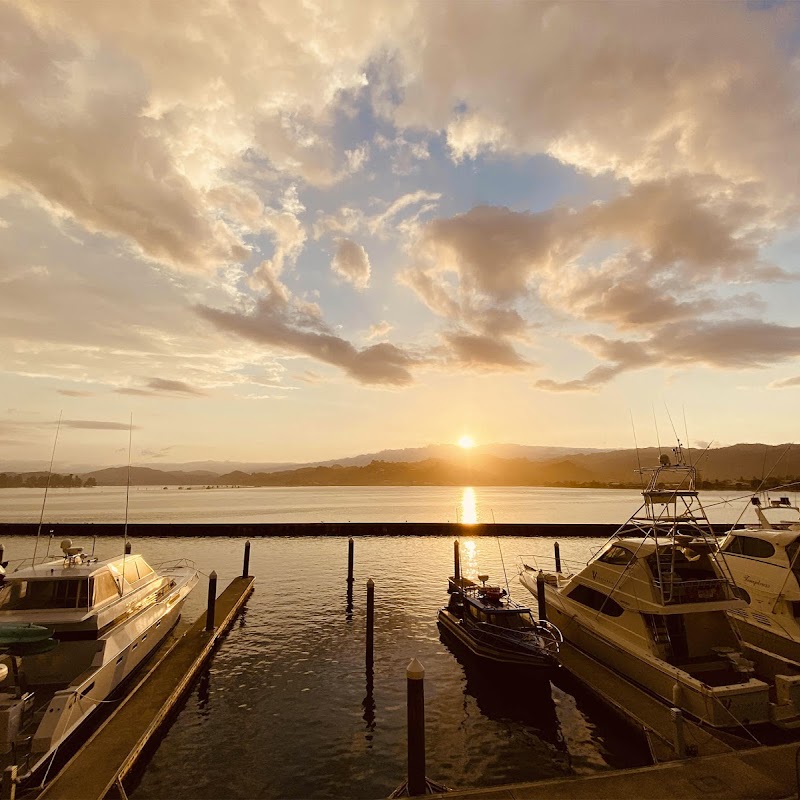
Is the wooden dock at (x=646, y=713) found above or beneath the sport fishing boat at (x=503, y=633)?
beneath

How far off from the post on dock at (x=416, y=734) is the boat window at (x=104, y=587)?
10581 millimetres

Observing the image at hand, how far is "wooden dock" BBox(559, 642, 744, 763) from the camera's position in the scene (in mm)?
10312

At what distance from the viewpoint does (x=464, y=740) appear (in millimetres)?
13156

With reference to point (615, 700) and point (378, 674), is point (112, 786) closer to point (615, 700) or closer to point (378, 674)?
point (378, 674)

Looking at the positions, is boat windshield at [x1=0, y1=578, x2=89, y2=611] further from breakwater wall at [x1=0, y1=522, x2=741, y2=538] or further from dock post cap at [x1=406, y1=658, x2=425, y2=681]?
breakwater wall at [x1=0, y1=522, x2=741, y2=538]

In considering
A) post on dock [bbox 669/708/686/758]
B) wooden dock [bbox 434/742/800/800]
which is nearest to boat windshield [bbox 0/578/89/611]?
wooden dock [bbox 434/742/800/800]

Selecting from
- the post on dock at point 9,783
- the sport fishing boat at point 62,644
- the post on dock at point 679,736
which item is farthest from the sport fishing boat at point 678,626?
the sport fishing boat at point 62,644

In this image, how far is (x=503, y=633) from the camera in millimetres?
16812

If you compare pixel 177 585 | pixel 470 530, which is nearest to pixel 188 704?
pixel 177 585

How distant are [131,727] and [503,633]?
1165 centimetres

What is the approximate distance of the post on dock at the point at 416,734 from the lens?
944 cm

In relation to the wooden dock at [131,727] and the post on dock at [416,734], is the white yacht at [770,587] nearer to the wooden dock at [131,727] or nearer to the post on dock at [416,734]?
the post on dock at [416,734]

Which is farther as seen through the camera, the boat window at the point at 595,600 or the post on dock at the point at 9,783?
the boat window at the point at 595,600

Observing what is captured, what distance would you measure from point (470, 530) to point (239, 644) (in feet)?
131
